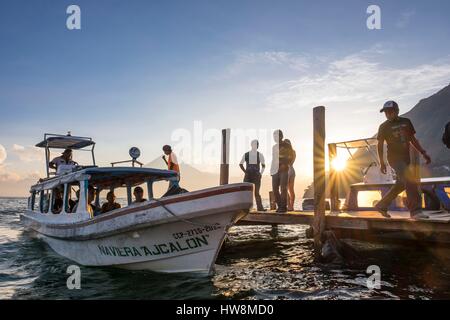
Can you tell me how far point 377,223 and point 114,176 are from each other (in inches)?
295

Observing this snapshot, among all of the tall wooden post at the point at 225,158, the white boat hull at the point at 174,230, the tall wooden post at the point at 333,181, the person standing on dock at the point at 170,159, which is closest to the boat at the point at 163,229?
the white boat hull at the point at 174,230

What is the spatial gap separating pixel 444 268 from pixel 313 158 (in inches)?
166

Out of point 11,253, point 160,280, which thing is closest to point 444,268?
point 160,280

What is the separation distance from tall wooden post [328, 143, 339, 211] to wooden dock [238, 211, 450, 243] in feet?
3.19

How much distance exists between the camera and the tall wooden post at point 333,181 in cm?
1170

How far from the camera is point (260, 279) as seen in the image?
812cm

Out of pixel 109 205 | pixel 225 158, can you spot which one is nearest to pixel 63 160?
pixel 109 205

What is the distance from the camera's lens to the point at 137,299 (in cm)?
669

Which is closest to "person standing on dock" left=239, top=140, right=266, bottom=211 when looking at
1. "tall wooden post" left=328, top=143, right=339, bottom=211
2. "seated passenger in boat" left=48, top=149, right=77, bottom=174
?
"tall wooden post" left=328, top=143, right=339, bottom=211

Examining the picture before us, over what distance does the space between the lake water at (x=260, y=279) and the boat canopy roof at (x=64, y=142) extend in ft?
15.2

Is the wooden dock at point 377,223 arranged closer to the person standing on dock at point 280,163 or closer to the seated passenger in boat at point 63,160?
the person standing on dock at point 280,163

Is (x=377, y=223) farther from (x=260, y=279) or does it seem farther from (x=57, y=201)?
(x=57, y=201)
